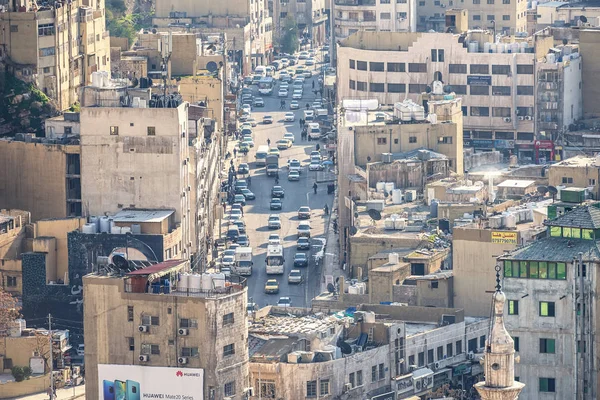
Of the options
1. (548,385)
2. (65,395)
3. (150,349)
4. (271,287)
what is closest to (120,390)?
(150,349)

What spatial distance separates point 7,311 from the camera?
147 metres

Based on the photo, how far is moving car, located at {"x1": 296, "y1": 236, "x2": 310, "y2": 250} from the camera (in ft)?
599

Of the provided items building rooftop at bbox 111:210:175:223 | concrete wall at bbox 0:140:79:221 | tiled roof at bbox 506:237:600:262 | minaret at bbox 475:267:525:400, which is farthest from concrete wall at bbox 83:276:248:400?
concrete wall at bbox 0:140:79:221

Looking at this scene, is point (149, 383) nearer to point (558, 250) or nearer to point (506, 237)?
point (558, 250)

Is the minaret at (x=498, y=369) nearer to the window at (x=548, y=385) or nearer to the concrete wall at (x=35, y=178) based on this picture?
the window at (x=548, y=385)

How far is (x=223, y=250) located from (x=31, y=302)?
27.4 meters

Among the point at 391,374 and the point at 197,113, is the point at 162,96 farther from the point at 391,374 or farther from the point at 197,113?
the point at 391,374

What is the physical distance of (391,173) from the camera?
180125 mm

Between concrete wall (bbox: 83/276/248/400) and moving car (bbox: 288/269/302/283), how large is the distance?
1613 inches

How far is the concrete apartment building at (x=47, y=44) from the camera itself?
184375 mm

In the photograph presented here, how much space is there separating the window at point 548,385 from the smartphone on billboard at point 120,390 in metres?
19.0

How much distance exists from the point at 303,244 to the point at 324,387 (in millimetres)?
51955

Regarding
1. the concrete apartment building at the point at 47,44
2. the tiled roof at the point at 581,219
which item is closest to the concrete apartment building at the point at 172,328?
the tiled roof at the point at 581,219

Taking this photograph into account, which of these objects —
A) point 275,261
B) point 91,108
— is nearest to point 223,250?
point 275,261
